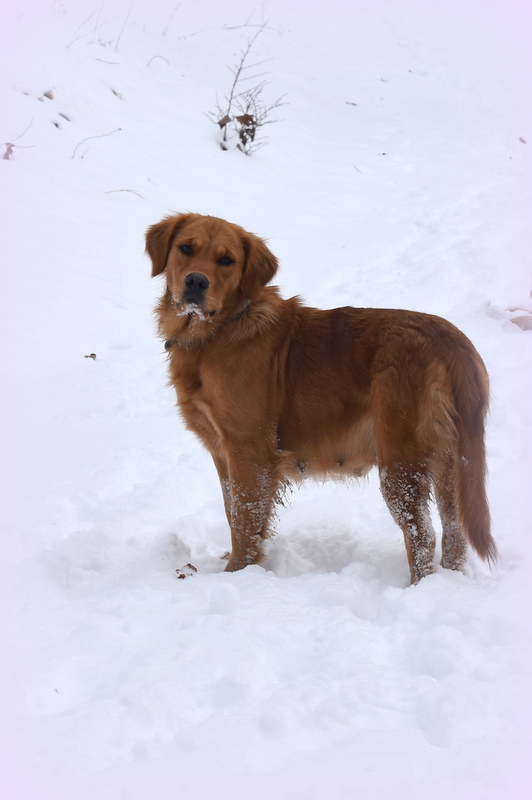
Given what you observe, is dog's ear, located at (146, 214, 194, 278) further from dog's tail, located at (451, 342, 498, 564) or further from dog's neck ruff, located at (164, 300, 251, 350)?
dog's tail, located at (451, 342, 498, 564)

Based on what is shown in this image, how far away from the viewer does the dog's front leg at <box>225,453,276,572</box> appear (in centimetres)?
348

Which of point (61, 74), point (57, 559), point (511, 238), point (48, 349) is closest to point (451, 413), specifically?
point (57, 559)

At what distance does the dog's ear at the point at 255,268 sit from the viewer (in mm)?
3621

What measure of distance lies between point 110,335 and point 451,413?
13.9ft

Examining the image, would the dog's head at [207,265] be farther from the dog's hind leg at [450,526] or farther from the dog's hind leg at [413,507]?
the dog's hind leg at [450,526]

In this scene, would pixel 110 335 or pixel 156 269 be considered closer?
pixel 156 269

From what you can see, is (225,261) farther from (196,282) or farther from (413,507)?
(413,507)

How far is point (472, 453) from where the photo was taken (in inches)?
126

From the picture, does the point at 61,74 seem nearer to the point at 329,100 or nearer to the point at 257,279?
the point at 329,100

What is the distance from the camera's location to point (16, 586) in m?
3.01

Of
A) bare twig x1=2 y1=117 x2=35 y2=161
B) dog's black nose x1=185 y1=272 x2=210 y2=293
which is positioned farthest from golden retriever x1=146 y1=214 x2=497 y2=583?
bare twig x1=2 y1=117 x2=35 y2=161

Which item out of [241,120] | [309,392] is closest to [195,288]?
[309,392]

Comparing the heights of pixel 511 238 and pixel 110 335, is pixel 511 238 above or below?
above

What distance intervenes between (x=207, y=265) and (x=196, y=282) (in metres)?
0.12
